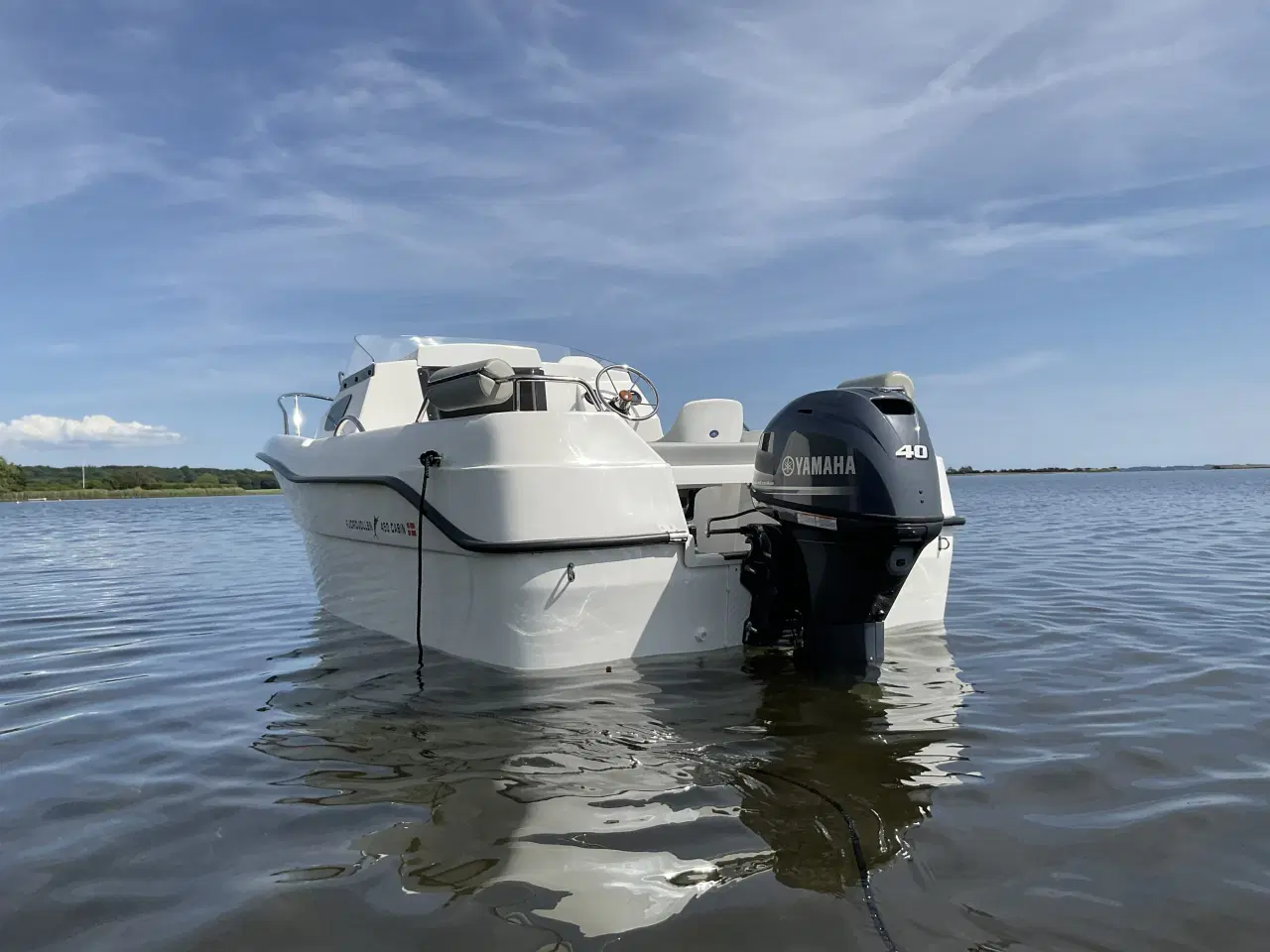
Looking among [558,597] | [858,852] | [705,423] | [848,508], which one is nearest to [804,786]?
[858,852]

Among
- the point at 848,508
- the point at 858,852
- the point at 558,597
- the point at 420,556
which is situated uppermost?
the point at 848,508

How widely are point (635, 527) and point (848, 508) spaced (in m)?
1.11

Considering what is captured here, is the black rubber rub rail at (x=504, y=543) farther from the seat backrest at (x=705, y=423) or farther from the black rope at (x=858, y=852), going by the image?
the black rope at (x=858, y=852)

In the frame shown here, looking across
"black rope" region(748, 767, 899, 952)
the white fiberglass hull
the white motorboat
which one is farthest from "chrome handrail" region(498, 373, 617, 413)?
"black rope" region(748, 767, 899, 952)

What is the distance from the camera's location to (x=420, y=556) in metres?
4.61

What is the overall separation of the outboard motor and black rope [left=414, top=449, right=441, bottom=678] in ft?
5.71

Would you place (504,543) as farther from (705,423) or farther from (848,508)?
(705,423)

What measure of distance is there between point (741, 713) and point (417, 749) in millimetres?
1390

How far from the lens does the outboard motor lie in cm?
363

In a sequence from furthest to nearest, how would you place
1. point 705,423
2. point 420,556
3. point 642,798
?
1. point 705,423
2. point 420,556
3. point 642,798

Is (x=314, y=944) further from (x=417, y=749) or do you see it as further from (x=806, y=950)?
(x=417, y=749)

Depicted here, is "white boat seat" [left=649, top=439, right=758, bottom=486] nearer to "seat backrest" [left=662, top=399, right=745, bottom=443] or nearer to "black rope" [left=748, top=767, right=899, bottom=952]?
"seat backrest" [left=662, top=399, right=745, bottom=443]

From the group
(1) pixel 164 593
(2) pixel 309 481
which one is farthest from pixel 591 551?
(1) pixel 164 593

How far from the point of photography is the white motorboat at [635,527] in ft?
12.3
